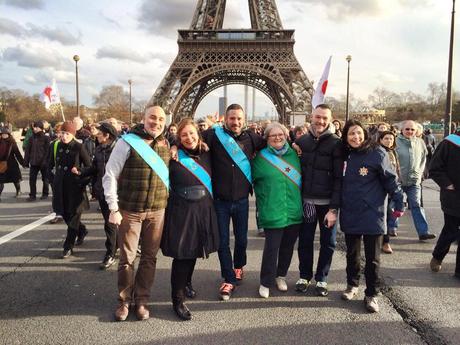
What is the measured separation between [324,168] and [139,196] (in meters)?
1.86

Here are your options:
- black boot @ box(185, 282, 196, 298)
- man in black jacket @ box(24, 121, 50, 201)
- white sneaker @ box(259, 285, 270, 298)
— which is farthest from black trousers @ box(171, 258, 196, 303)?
man in black jacket @ box(24, 121, 50, 201)

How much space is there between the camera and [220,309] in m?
3.79

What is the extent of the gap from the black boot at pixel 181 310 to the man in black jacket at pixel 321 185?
1302 mm

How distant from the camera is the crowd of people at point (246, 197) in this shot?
11.7 ft

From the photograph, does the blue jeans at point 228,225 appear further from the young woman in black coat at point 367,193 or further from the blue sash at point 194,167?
the young woman in black coat at point 367,193

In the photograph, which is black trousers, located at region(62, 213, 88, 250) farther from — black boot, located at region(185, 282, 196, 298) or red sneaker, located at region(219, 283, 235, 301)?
red sneaker, located at region(219, 283, 235, 301)

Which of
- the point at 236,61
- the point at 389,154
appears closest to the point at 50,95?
the point at 389,154

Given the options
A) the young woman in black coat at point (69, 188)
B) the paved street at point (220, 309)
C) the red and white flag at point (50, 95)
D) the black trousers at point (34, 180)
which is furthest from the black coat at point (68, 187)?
the red and white flag at point (50, 95)

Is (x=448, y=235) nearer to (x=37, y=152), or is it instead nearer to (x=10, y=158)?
(x=10, y=158)

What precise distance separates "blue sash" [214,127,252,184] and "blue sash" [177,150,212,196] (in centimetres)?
38

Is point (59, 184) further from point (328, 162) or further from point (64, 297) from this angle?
point (328, 162)

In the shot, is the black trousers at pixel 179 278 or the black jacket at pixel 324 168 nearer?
the black trousers at pixel 179 278

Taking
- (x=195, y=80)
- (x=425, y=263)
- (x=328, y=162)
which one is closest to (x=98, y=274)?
(x=328, y=162)

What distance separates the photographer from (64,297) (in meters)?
4.05
